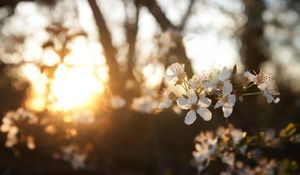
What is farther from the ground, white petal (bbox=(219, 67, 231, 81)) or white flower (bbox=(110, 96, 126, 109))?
white petal (bbox=(219, 67, 231, 81))

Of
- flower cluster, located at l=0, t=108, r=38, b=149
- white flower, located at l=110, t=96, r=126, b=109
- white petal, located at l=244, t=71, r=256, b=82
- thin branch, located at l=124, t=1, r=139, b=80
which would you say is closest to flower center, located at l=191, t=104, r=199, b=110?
white petal, located at l=244, t=71, r=256, b=82

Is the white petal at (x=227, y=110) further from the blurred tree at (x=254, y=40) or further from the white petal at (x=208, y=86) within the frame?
the blurred tree at (x=254, y=40)

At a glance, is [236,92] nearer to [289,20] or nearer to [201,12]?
[201,12]

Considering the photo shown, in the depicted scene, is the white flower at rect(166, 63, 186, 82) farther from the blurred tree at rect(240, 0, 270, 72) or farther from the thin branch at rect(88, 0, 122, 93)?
the blurred tree at rect(240, 0, 270, 72)

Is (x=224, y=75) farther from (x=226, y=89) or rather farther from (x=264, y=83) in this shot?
(x=264, y=83)

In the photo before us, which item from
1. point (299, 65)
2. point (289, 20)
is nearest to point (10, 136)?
point (289, 20)

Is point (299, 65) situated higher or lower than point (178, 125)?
lower

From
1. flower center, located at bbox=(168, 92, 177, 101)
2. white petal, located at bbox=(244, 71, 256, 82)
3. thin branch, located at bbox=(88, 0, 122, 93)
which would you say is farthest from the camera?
thin branch, located at bbox=(88, 0, 122, 93)

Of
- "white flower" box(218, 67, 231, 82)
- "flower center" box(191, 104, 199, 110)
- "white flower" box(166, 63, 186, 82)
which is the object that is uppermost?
"white flower" box(218, 67, 231, 82)

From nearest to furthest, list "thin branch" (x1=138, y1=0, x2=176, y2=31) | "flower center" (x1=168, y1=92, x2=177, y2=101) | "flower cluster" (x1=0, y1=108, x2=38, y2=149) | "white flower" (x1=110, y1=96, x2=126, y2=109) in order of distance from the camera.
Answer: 1. "flower center" (x1=168, y1=92, x2=177, y2=101)
2. "thin branch" (x1=138, y1=0, x2=176, y2=31)
3. "flower cluster" (x1=0, y1=108, x2=38, y2=149)
4. "white flower" (x1=110, y1=96, x2=126, y2=109)

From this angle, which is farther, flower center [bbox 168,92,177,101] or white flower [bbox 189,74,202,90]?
flower center [bbox 168,92,177,101]
